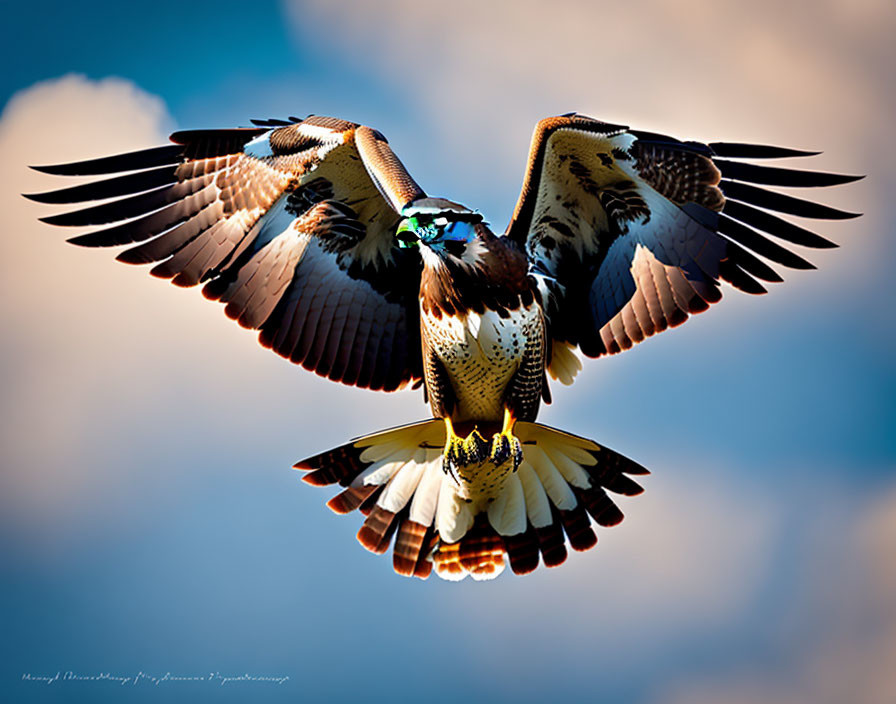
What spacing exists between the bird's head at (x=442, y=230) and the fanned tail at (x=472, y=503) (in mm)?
1227

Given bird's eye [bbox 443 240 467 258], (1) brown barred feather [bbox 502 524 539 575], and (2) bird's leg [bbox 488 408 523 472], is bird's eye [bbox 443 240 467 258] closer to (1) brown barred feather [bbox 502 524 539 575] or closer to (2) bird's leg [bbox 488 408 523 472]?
(2) bird's leg [bbox 488 408 523 472]

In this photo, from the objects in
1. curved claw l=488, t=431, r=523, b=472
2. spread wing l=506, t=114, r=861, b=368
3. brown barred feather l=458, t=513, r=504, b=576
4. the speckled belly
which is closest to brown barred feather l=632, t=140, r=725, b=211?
spread wing l=506, t=114, r=861, b=368

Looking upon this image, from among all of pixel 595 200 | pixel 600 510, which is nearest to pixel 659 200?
pixel 595 200

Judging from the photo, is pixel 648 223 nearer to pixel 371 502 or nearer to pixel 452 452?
pixel 452 452

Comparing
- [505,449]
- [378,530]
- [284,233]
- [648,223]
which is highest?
[284,233]

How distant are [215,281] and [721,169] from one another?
315 centimetres

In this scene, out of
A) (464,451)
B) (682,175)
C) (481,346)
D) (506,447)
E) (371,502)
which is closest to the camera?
(481,346)

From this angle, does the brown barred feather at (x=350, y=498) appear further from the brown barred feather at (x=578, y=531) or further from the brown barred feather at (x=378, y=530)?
the brown barred feather at (x=578, y=531)

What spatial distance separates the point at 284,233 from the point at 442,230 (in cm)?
142

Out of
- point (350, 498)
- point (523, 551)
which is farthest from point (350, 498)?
point (523, 551)

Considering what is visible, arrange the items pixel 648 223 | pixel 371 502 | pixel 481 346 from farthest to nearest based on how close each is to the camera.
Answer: pixel 371 502, pixel 648 223, pixel 481 346

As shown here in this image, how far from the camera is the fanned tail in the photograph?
23.3 feet

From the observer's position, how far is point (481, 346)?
6.45 m

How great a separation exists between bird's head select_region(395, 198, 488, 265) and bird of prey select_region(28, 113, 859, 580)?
20 centimetres
